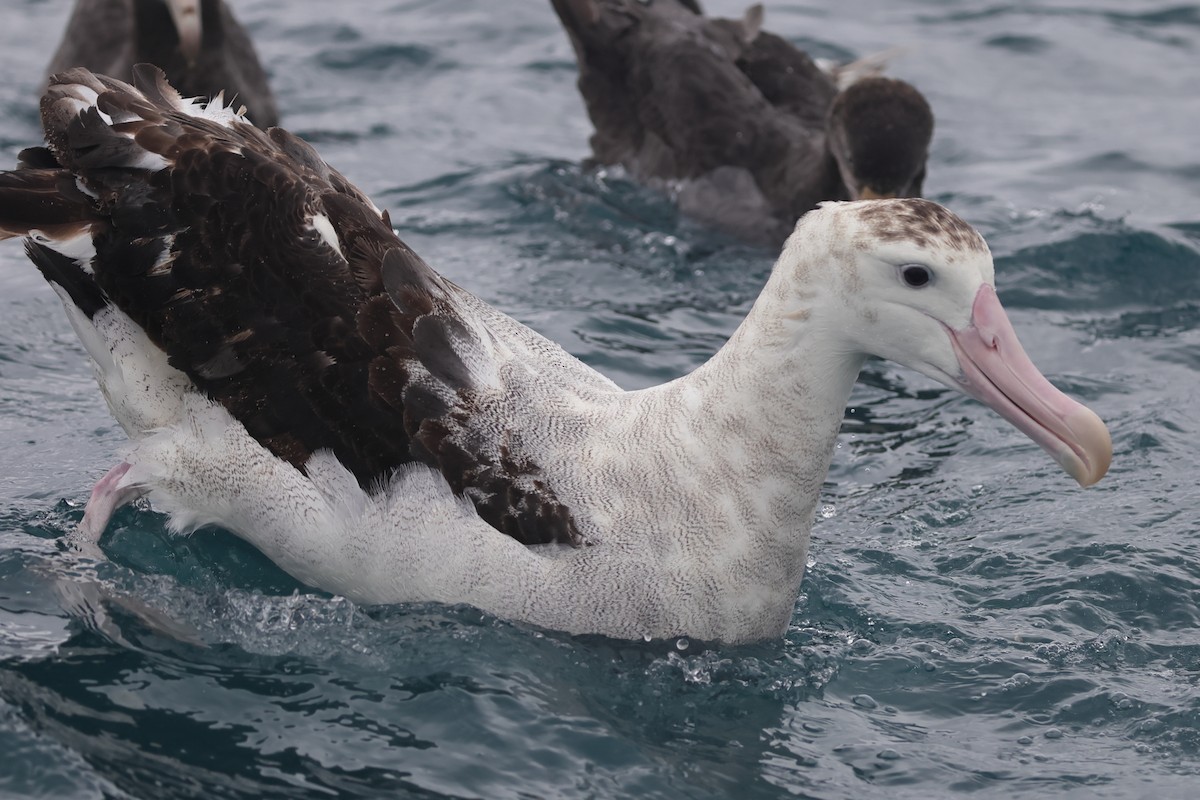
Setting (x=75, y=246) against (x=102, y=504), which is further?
(x=102, y=504)

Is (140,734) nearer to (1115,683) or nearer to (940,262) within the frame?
(940,262)

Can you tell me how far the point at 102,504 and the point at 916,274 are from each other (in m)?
3.21

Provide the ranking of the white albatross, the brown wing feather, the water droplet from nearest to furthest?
1. the white albatross
2. the brown wing feather
3. the water droplet

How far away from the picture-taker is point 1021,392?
502 centimetres

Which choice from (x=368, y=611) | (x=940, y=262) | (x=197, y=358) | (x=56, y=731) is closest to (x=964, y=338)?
(x=940, y=262)

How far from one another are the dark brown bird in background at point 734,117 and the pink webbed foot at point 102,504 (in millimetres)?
4792

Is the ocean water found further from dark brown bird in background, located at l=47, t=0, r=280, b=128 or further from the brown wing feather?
dark brown bird in background, located at l=47, t=0, r=280, b=128

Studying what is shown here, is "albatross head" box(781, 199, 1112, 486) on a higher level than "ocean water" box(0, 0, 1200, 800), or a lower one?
higher

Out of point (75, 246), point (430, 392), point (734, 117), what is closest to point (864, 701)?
point (430, 392)

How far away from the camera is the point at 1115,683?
5.84 meters

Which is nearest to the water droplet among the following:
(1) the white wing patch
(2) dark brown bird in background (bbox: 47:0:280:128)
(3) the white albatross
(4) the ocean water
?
(4) the ocean water

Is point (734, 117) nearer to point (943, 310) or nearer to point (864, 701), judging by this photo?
point (864, 701)

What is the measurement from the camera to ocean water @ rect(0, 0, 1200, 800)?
5.29 meters

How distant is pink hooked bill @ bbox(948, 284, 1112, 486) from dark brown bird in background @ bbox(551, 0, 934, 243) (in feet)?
15.0
